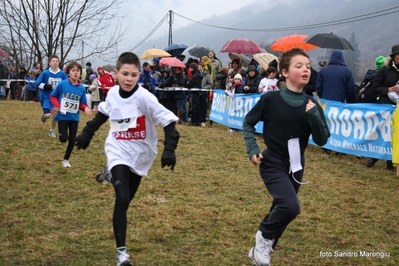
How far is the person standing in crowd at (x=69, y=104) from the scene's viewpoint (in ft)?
29.1

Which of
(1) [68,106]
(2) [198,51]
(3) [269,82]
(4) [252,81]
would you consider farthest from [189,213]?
(2) [198,51]

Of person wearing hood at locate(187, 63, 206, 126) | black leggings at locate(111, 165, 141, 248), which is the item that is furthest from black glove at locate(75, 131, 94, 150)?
person wearing hood at locate(187, 63, 206, 126)

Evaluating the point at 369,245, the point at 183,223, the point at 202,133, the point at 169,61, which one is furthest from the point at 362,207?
the point at 169,61

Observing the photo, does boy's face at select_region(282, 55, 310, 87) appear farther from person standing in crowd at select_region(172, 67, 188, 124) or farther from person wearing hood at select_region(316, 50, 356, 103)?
person standing in crowd at select_region(172, 67, 188, 124)

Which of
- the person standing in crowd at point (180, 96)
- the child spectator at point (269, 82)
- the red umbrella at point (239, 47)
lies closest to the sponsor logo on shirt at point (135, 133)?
the child spectator at point (269, 82)

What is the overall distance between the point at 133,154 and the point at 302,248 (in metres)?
1.98

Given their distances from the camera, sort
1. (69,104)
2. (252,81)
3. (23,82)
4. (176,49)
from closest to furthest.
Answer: (69,104)
(252,81)
(176,49)
(23,82)

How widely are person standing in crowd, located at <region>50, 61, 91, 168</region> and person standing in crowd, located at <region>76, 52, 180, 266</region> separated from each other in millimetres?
4165

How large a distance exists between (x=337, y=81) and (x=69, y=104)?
18.5ft

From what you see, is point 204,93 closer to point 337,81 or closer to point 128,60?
point 337,81

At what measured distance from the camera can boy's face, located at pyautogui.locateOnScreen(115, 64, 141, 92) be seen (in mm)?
4758

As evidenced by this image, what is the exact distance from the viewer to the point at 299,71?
4.62 metres

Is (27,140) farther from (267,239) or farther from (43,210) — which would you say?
(267,239)

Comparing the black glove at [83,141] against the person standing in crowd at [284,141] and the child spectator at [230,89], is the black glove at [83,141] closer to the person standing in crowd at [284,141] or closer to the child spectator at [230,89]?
the person standing in crowd at [284,141]
